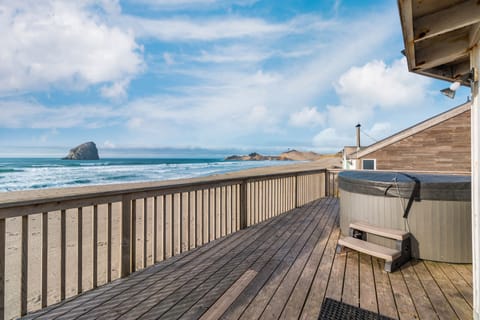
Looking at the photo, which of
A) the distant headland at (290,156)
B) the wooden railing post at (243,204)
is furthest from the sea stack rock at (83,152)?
the wooden railing post at (243,204)

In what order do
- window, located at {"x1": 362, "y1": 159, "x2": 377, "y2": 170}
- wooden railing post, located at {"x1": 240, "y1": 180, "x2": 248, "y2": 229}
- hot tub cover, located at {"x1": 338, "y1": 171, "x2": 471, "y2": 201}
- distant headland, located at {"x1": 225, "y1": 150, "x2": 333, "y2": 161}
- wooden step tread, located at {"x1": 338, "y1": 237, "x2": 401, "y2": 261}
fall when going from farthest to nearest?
1. distant headland, located at {"x1": 225, "y1": 150, "x2": 333, "y2": 161}
2. window, located at {"x1": 362, "y1": 159, "x2": 377, "y2": 170}
3. wooden railing post, located at {"x1": 240, "y1": 180, "x2": 248, "y2": 229}
4. hot tub cover, located at {"x1": 338, "y1": 171, "x2": 471, "y2": 201}
5. wooden step tread, located at {"x1": 338, "y1": 237, "x2": 401, "y2": 261}

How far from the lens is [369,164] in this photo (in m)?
10.9

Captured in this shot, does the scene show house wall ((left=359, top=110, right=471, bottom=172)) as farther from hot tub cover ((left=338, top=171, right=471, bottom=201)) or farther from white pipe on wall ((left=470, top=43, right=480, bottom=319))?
white pipe on wall ((left=470, top=43, right=480, bottom=319))

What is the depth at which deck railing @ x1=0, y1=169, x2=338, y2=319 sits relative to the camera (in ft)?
5.83

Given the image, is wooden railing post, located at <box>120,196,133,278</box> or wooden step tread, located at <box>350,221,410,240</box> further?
wooden step tread, located at <box>350,221,410,240</box>

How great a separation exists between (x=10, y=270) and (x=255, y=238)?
3945mm

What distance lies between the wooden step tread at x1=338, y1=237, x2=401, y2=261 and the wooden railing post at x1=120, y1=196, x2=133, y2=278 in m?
2.52

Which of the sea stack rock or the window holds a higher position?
the sea stack rock

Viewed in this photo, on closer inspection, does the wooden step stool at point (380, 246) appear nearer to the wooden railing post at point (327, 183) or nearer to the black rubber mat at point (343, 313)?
the black rubber mat at point (343, 313)

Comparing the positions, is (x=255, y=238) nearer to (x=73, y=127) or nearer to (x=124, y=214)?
(x=124, y=214)

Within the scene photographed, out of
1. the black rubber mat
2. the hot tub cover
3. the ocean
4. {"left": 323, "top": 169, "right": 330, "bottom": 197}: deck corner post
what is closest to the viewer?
A: the black rubber mat

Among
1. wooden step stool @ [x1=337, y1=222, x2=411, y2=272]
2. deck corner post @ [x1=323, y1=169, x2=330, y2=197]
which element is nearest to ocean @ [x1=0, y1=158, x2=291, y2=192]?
deck corner post @ [x1=323, y1=169, x2=330, y2=197]

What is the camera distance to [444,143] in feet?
29.8

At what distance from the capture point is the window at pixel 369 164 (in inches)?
422
